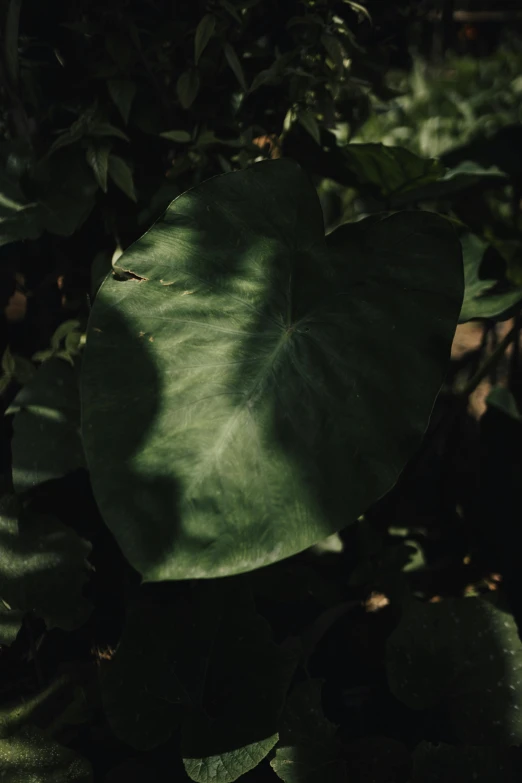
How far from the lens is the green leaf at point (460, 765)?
107 centimetres

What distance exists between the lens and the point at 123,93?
4.19ft

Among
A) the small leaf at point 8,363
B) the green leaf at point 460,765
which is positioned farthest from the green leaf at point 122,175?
the green leaf at point 460,765

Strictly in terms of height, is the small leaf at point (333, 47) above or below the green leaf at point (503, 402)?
above

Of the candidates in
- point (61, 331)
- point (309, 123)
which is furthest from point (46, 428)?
point (309, 123)

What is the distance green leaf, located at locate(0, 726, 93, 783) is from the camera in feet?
3.22

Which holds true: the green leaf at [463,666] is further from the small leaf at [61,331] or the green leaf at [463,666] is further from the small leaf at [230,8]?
the small leaf at [230,8]

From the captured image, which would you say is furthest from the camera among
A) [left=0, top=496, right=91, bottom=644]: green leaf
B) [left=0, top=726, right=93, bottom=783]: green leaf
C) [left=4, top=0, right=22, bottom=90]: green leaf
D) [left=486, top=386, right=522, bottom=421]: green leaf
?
[left=486, top=386, right=522, bottom=421]: green leaf

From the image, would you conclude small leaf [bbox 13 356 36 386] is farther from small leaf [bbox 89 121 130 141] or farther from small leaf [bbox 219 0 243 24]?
small leaf [bbox 219 0 243 24]

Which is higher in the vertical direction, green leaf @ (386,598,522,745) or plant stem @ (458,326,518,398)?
plant stem @ (458,326,518,398)

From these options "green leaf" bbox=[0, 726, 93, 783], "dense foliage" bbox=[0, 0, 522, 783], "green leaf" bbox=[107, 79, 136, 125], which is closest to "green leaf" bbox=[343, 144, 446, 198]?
"dense foliage" bbox=[0, 0, 522, 783]

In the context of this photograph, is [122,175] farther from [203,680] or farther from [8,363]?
[203,680]

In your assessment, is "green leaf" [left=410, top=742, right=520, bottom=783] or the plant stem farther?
the plant stem

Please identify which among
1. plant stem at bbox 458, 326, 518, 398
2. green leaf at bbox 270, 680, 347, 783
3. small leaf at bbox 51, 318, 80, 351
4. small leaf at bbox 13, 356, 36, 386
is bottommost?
green leaf at bbox 270, 680, 347, 783

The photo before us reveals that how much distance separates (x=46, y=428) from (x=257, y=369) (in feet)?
1.52
